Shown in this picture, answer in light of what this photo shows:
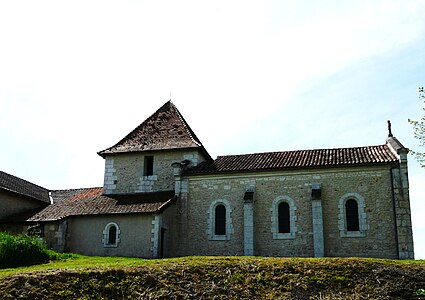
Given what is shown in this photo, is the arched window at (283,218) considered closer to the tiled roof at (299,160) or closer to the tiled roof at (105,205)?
the tiled roof at (299,160)

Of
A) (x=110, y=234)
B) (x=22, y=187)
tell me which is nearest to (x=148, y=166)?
(x=110, y=234)

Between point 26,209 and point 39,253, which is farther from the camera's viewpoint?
point 26,209

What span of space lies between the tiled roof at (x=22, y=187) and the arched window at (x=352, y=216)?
56.9ft

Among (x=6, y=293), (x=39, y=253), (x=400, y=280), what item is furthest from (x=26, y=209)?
(x=400, y=280)

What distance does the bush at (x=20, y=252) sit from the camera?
727 inches

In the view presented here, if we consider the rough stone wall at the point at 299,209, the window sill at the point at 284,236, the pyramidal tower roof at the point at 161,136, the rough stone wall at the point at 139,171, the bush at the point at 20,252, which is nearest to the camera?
the bush at the point at 20,252

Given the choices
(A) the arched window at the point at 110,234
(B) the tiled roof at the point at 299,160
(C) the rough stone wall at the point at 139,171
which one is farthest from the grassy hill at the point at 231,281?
(C) the rough stone wall at the point at 139,171

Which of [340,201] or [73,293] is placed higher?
[340,201]

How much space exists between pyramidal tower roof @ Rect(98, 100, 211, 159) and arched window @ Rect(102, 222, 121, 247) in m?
4.86

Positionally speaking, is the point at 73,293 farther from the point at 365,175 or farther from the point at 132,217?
the point at 365,175

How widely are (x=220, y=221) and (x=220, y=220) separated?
50mm

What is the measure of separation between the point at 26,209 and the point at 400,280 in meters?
21.8

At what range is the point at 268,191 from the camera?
23.9 meters

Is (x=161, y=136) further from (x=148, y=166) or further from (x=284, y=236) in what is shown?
(x=284, y=236)
